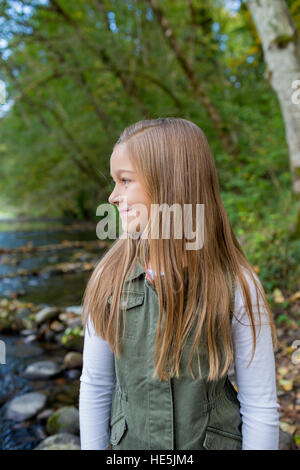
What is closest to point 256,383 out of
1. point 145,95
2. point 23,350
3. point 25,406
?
point 25,406

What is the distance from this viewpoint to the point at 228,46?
1134 cm

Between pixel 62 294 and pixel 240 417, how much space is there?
17.0 feet

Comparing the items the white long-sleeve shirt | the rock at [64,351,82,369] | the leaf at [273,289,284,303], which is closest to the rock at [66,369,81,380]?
the rock at [64,351,82,369]

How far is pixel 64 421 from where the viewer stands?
2592 millimetres

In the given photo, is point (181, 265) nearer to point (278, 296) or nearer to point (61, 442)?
point (61, 442)

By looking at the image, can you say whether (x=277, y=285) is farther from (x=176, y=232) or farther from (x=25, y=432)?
(x=176, y=232)

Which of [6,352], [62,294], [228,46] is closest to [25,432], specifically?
[6,352]

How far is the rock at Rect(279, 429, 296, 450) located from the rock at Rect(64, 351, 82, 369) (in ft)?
7.02

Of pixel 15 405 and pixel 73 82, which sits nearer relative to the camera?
pixel 15 405

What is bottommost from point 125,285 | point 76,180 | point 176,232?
point 125,285

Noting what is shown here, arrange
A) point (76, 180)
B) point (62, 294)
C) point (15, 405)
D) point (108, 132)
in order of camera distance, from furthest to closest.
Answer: point (76, 180) → point (108, 132) → point (62, 294) → point (15, 405)

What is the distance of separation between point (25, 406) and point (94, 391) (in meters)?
2.15

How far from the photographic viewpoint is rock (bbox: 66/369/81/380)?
11.2 ft

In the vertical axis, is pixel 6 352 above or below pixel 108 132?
below
